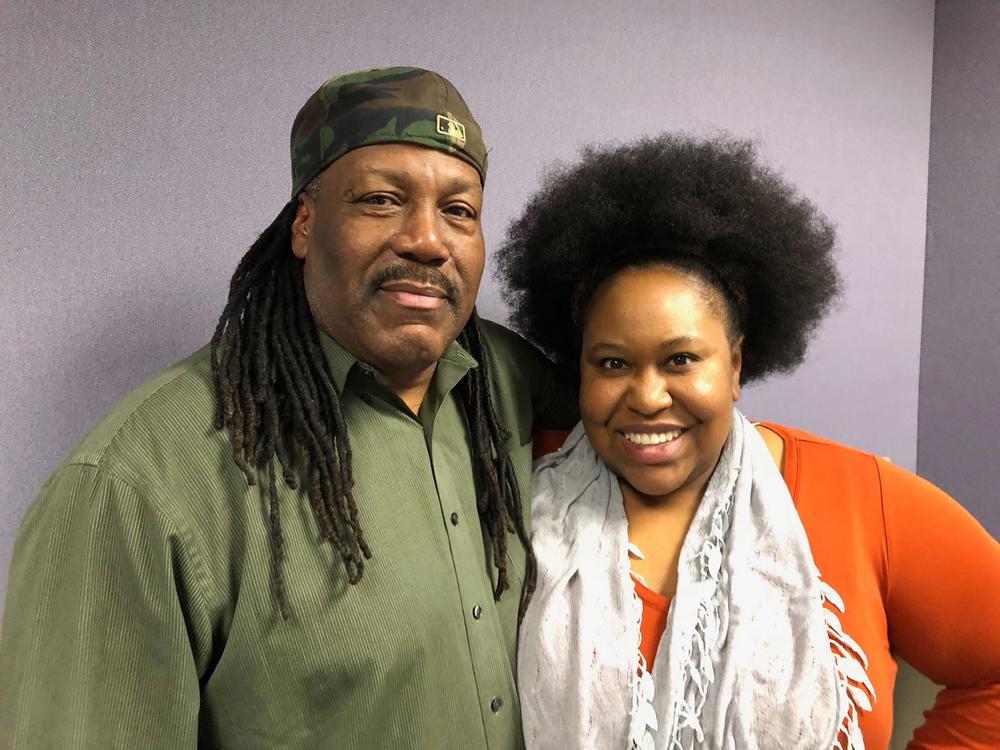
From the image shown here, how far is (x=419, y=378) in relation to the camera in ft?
4.16

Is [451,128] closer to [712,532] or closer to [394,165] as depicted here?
[394,165]

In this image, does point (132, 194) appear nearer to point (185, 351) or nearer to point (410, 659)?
point (185, 351)

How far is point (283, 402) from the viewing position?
1.13m

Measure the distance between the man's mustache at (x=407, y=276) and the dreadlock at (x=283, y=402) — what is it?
13cm

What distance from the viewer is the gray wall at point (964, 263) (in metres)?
2.35

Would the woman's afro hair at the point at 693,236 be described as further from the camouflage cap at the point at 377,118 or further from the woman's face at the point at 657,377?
the camouflage cap at the point at 377,118

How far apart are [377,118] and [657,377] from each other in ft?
1.90

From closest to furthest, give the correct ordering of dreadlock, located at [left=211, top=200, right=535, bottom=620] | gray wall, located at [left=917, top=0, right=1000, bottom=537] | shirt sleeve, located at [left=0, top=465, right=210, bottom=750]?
shirt sleeve, located at [left=0, top=465, right=210, bottom=750], dreadlock, located at [left=211, top=200, right=535, bottom=620], gray wall, located at [left=917, top=0, right=1000, bottom=537]

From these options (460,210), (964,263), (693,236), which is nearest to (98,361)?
(460,210)

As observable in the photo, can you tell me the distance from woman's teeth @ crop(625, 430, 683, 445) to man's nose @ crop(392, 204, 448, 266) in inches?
17.3

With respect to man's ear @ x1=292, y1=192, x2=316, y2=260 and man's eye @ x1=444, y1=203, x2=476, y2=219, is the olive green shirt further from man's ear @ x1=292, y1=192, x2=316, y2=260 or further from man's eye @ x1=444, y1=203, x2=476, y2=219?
man's eye @ x1=444, y1=203, x2=476, y2=219

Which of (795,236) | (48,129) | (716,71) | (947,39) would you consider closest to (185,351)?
(48,129)

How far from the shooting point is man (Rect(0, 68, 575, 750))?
3.14 feet

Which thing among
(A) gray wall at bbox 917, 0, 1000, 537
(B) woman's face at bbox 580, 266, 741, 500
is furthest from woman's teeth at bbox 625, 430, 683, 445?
(A) gray wall at bbox 917, 0, 1000, 537
